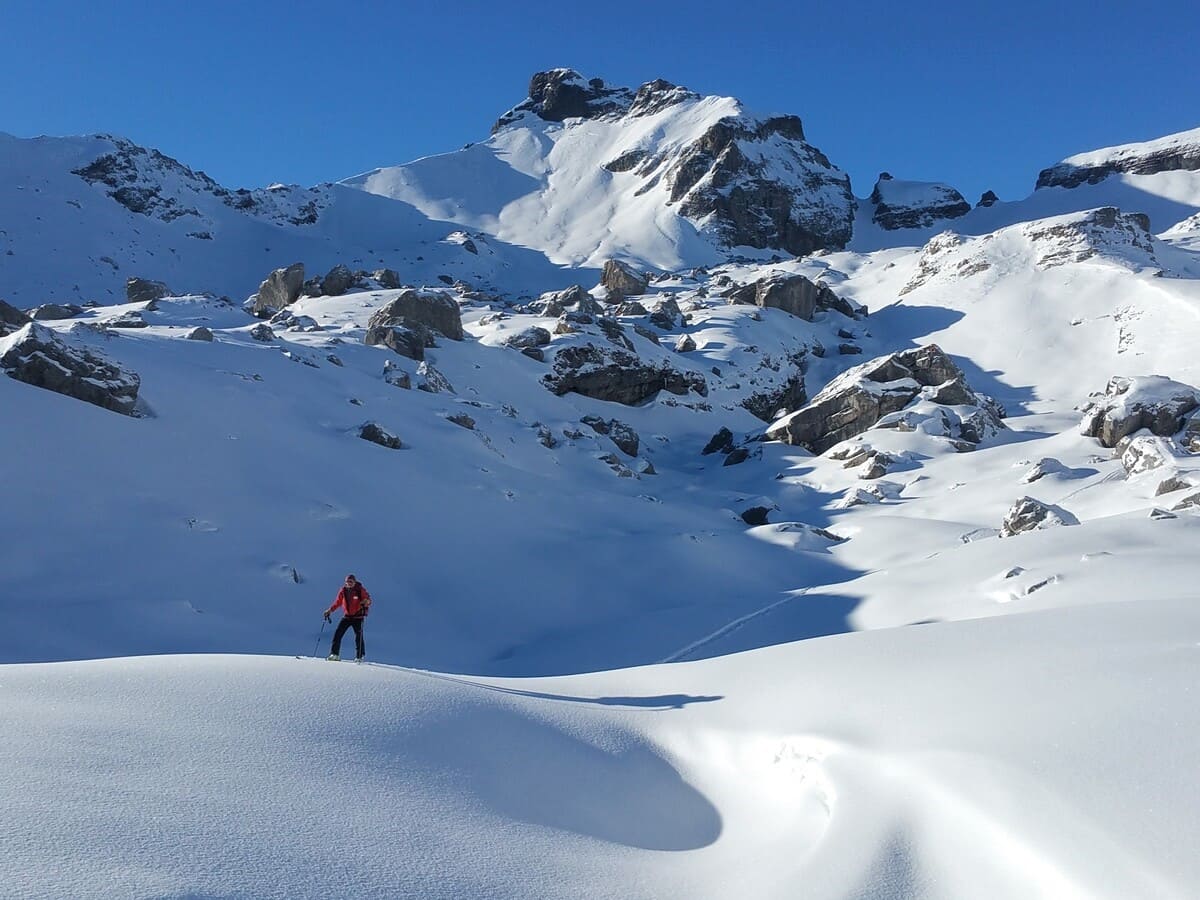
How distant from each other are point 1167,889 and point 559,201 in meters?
105

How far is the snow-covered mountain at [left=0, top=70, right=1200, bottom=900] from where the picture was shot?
165 inches

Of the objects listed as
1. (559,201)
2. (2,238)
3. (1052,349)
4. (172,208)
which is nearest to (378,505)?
(1052,349)

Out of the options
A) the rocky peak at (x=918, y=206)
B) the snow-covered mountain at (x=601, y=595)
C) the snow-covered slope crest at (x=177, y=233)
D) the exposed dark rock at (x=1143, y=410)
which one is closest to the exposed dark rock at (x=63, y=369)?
the snow-covered mountain at (x=601, y=595)

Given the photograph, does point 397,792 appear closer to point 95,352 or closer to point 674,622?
point 674,622

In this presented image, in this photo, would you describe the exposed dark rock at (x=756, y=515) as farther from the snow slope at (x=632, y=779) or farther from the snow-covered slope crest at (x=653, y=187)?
the snow-covered slope crest at (x=653, y=187)

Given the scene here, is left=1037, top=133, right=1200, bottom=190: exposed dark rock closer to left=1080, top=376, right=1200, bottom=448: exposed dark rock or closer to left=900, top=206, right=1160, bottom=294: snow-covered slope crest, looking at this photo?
left=900, top=206, right=1160, bottom=294: snow-covered slope crest

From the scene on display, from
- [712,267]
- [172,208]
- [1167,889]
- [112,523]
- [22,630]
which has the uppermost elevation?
[172,208]

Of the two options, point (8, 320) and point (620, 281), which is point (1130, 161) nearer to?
point (620, 281)

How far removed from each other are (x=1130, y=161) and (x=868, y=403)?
93.9 meters

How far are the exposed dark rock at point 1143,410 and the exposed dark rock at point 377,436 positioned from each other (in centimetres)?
2081

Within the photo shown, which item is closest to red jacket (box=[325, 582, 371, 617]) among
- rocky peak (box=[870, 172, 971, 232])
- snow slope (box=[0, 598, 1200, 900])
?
snow slope (box=[0, 598, 1200, 900])

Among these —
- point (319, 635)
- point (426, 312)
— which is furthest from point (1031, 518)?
point (426, 312)

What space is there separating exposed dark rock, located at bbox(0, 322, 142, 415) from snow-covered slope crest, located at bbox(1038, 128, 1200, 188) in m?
116

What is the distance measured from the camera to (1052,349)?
43.8m
